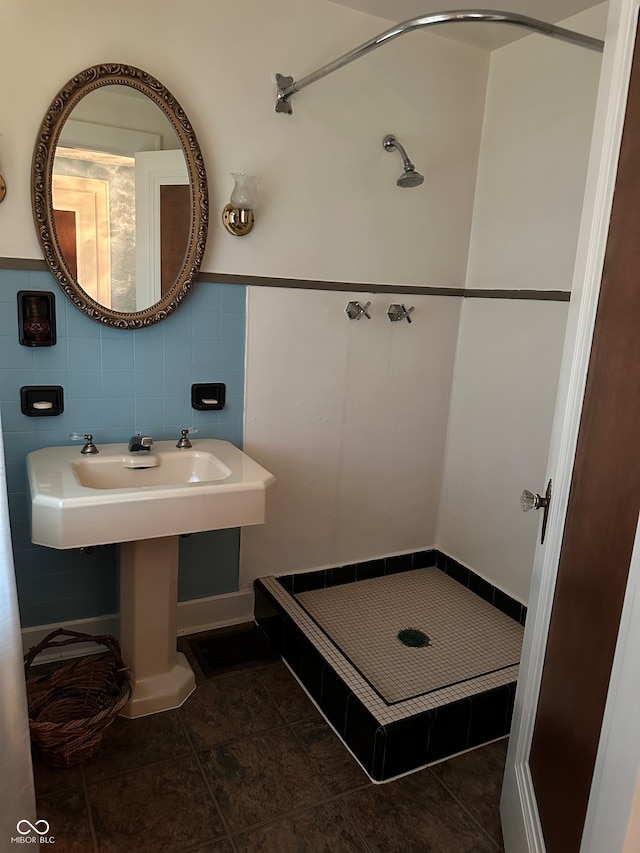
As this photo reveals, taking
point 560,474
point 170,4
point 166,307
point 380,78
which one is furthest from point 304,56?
point 560,474

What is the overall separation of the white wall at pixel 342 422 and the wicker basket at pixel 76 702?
0.67 meters

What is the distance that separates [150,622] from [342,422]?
3.46 feet

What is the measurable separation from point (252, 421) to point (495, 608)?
1.25m

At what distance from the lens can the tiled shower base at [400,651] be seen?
184 centimetres

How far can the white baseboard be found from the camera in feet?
7.20

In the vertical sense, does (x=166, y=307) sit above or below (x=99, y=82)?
below

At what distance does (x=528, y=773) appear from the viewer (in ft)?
4.96

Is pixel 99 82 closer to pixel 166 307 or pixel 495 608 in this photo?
pixel 166 307

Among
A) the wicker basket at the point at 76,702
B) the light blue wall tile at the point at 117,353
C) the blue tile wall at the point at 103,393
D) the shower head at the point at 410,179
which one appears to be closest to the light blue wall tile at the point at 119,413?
the blue tile wall at the point at 103,393

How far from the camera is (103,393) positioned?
6.95 ft

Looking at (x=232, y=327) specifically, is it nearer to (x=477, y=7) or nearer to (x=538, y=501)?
(x=538, y=501)

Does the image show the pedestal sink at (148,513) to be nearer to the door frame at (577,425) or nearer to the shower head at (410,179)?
the door frame at (577,425)

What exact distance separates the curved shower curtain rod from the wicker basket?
1.91 m

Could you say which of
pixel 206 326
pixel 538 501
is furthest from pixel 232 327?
pixel 538 501
